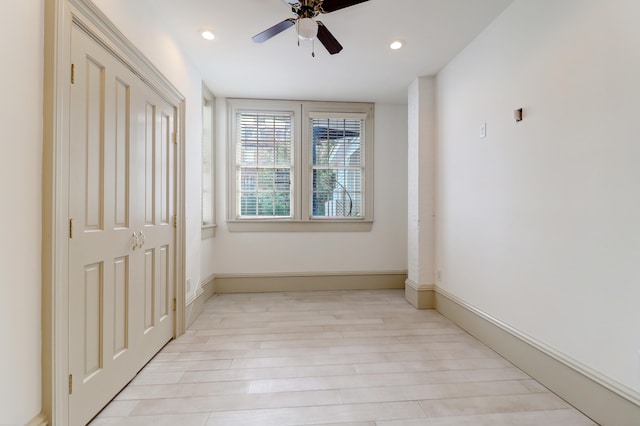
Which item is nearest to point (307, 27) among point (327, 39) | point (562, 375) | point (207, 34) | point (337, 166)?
point (327, 39)

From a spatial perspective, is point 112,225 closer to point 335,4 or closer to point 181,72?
point 181,72

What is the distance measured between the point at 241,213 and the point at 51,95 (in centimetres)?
288

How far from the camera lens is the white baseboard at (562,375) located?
4.75 feet

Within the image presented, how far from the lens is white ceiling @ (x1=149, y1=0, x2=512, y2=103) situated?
7.29ft

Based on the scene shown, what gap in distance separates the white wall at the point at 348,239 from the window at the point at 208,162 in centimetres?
9

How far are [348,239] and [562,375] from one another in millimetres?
2728

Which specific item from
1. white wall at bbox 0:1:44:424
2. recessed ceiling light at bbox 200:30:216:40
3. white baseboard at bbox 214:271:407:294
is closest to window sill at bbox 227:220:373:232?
white baseboard at bbox 214:271:407:294

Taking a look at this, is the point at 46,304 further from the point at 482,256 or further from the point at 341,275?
the point at 341,275

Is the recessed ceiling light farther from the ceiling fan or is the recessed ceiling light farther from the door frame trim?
the door frame trim

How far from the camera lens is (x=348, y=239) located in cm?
419

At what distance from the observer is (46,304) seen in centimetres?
127

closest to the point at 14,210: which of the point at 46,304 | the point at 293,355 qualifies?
the point at 46,304

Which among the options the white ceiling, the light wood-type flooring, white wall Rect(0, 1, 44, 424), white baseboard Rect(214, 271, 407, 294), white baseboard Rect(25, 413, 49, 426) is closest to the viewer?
white wall Rect(0, 1, 44, 424)

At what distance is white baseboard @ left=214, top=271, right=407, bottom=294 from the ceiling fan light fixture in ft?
9.76
